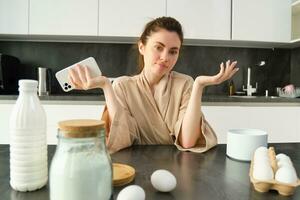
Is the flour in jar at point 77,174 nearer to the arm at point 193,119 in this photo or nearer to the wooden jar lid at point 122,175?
the wooden jar lid at point 122,175

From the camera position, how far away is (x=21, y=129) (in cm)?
52

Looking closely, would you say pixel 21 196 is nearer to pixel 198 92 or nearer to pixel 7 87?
pixel 198 92

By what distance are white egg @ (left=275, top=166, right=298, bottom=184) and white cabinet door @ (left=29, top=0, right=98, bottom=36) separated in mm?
1976

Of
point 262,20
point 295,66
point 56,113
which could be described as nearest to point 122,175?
point 56,113

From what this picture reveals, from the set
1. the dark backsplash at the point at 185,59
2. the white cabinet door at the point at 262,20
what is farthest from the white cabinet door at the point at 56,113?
the white cabinet door at the point at 262,20

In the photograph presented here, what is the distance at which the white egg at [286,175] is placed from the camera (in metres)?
0.56

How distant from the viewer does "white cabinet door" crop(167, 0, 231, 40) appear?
2.32 meters

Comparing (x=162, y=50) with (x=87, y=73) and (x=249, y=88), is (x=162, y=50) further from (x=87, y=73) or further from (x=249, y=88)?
(x=249, y=88)

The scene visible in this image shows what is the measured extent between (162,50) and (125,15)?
1.28 metres

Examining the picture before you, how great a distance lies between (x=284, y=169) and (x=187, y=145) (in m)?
0.41

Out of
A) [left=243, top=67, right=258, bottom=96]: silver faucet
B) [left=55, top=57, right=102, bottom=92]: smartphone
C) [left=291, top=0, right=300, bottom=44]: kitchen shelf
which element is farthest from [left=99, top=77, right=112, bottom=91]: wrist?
[left=291, top=0, right=300, bottom=44]: kitchen shelf

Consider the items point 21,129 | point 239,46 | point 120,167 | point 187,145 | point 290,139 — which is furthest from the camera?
point 239,46

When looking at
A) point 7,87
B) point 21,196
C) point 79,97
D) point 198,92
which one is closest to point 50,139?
point 79,97

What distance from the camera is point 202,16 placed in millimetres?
2330
